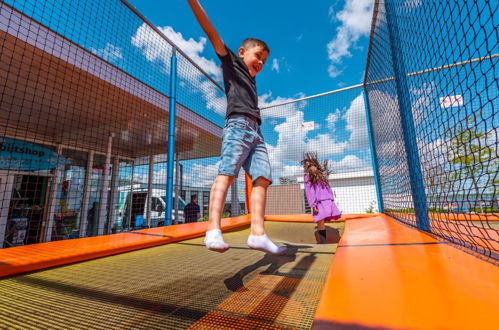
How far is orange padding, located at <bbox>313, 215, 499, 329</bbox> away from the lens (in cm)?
55

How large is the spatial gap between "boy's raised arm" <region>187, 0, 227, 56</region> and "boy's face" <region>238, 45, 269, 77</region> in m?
0.21

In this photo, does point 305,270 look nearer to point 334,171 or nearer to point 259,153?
point 259,153

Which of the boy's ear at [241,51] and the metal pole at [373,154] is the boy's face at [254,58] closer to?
the boy's ear at [241,51]

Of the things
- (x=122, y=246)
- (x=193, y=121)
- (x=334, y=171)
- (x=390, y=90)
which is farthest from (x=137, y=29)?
(x=334, y=171)

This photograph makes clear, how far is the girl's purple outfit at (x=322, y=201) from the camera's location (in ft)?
11.2

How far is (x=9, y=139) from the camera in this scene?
4.86 meters

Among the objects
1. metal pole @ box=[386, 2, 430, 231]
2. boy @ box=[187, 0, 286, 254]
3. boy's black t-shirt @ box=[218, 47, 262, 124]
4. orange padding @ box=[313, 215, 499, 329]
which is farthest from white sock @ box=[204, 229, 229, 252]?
metal pole @ box=[386, 2, 430, 231]

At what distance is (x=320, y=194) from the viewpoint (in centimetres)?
360

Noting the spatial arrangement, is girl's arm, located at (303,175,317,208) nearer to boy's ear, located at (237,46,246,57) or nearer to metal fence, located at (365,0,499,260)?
metal fence, located at (365,0,499,260)

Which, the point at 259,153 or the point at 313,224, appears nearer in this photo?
the point at 259,153

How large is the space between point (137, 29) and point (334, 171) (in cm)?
425

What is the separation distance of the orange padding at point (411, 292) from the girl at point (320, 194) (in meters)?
2.28

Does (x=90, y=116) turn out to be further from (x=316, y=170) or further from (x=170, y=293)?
(x=170, y=293)

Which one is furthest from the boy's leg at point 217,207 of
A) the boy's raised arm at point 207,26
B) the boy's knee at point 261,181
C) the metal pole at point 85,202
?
the metal pole at point 85,202
